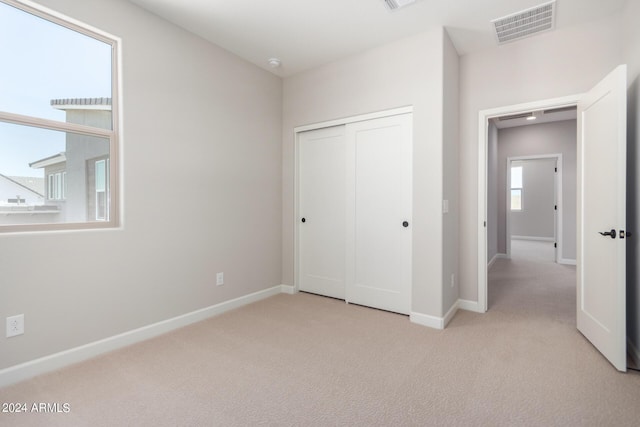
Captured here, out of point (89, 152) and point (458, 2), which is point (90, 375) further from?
point (458, 2)

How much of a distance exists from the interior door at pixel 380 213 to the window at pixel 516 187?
796cm

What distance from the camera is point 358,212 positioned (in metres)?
3.54

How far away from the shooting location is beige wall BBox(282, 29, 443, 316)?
9.59 feet

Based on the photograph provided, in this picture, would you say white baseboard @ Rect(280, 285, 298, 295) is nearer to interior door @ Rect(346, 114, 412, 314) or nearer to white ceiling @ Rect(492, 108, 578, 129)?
interior door @ Rect(346, 114, 412, 314)

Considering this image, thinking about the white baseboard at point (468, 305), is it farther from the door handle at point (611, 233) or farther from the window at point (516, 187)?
the window at point (516, 187)

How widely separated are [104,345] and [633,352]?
3962mm

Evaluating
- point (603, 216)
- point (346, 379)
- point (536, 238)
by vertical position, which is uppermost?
point (603, 216)

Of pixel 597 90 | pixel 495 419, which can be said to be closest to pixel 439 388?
pixel 495 419

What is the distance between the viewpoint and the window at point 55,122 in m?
2.07

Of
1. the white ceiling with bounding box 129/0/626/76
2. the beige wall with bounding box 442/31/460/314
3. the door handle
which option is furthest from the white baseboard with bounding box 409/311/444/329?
the white ceiling with bounding box 129/0/626/76

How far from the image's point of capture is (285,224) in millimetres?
4113

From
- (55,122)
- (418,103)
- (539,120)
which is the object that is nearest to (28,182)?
(55,122)

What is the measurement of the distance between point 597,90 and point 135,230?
3.84 metres

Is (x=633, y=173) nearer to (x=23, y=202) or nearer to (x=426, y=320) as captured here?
(x=426, y=320)
